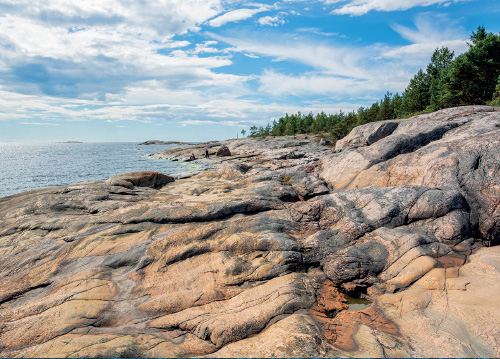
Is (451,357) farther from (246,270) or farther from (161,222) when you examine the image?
(161,222)

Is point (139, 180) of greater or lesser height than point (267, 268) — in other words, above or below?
above

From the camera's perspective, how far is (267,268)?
12484 mm

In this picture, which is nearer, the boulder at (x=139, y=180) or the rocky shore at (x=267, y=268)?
the rocky shore at (x=267, y=268)

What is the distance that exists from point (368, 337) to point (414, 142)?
20.3 metres

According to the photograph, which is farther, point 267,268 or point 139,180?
point 139,180

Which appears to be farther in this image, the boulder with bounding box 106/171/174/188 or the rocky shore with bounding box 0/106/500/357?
the boulder with bounding box 106/171/174/188

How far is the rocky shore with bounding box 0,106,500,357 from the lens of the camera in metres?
8.82

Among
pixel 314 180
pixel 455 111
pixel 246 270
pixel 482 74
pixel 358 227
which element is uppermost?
pixel 482 74

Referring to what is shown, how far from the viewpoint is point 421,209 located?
15.3 metres

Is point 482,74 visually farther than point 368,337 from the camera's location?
Yes

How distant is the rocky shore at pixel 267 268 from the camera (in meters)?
8.82

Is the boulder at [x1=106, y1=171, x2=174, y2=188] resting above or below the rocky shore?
above

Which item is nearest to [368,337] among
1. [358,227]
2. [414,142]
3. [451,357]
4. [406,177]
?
[451,357]

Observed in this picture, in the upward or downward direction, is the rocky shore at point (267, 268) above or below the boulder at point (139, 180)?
below
